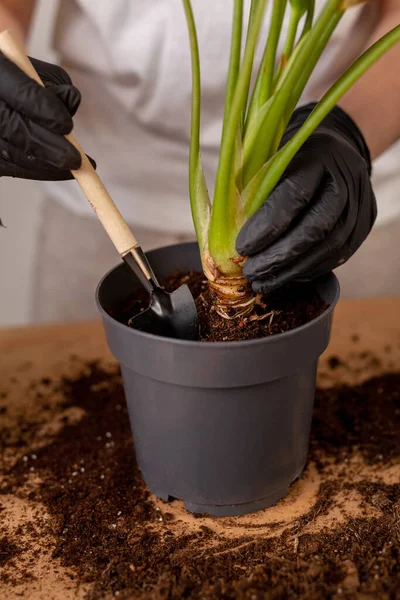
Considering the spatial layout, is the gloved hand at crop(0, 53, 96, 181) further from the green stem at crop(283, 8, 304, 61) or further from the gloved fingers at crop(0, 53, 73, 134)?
the green stem at crop(283, 8, 304, 61)

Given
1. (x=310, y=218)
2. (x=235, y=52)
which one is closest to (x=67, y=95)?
(x=235, y=52)

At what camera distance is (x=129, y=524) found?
2.25ft

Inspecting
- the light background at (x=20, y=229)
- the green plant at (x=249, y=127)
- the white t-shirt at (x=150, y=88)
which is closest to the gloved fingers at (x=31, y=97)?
the green plant at (x=249, y=127)

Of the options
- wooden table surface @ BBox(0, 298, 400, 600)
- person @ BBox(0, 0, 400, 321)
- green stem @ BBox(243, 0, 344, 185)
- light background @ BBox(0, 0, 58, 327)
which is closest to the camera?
green stem @ BBox(243, 0, 344, 185)

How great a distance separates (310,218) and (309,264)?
5 centimetres

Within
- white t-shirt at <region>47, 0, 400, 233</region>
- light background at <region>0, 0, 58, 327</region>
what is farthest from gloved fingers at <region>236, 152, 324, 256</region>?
light background at <region>0, 0, 58, 327</region>

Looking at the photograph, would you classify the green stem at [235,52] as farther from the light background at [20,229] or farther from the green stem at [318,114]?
the light background at [20,229]

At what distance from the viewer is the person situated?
0.64m

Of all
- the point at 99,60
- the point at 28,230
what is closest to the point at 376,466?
the point at 99,60

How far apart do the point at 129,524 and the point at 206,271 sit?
0.28 metres

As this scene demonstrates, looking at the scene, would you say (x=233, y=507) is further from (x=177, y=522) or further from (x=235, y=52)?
(x=235, y=52)

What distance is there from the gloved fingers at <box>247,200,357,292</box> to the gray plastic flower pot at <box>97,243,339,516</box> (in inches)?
1.5

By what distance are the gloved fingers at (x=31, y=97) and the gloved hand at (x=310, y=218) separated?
A: 0.69 ft

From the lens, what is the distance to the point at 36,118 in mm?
621
